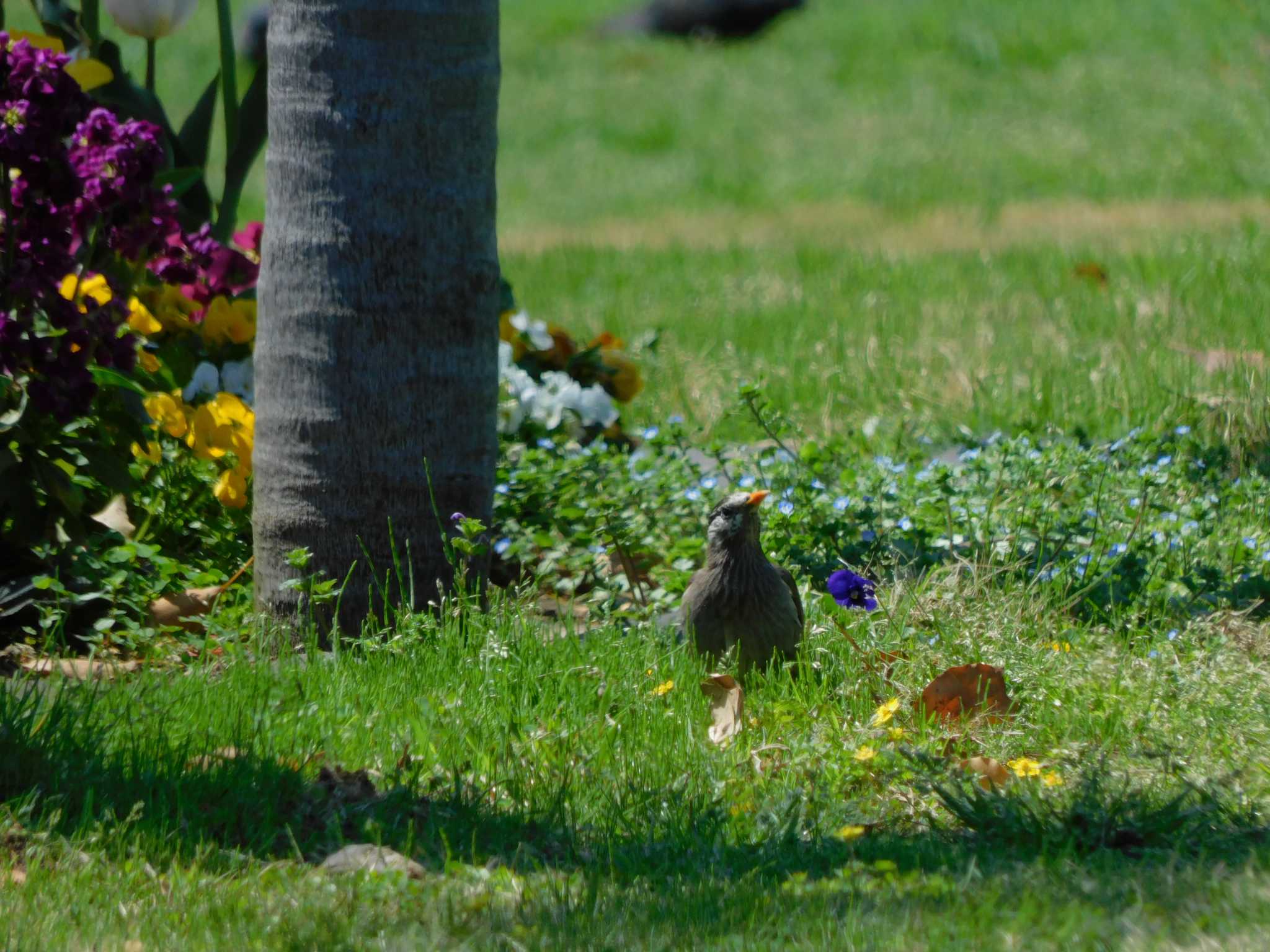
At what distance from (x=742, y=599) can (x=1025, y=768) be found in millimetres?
749

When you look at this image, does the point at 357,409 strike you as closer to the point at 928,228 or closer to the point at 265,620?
the point at 265,620

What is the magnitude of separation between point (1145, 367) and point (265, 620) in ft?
11.8

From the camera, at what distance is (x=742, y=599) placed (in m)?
3.50

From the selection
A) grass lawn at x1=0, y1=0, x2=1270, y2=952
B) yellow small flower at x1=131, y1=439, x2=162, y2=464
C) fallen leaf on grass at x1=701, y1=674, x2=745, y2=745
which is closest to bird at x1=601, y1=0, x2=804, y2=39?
grass lawn at x1=0, y1=0, x2=1270, y2=952

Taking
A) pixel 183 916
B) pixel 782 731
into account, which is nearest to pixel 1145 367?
pixel 782 731

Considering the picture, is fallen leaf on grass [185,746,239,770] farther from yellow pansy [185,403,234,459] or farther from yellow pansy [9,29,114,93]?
yellow pansy [9,29,114,93]

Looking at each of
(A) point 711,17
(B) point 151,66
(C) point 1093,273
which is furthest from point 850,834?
(A) point 711,17

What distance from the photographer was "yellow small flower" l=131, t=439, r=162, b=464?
4338mm

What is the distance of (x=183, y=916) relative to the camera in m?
2.53

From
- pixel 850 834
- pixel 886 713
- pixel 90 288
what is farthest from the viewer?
pixel 90 288

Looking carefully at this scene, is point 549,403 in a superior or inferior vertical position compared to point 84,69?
inferior

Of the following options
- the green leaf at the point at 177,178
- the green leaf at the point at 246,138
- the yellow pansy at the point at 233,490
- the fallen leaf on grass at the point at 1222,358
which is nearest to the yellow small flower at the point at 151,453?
the yellow pansy at the point at 233,490

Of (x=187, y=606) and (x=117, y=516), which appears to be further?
(x=117, y=516)

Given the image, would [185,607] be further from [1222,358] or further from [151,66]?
[1222,358]
